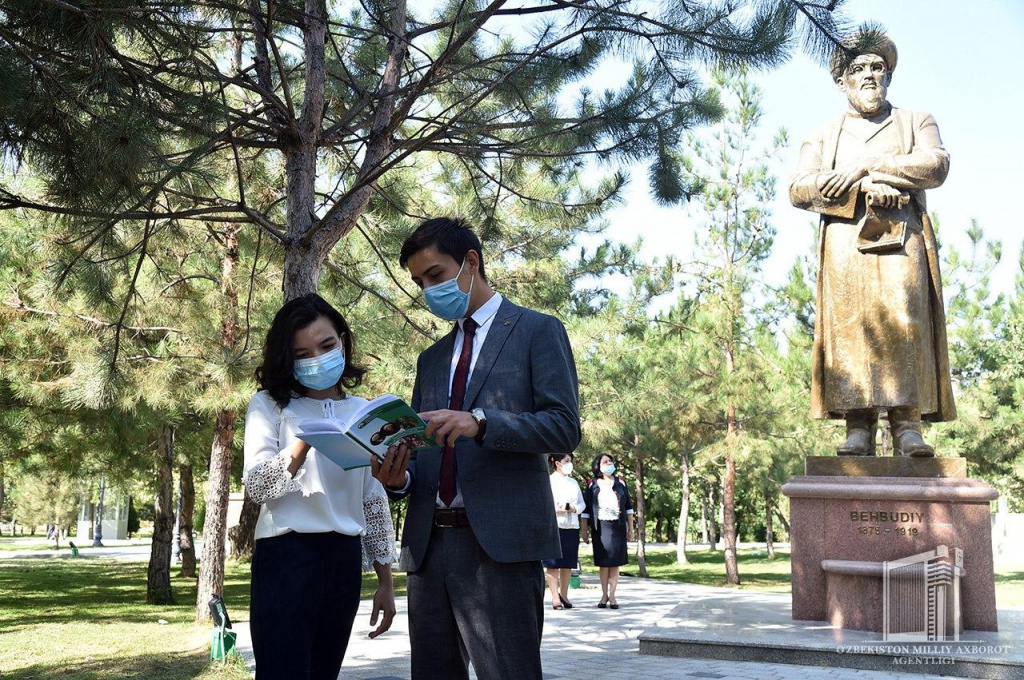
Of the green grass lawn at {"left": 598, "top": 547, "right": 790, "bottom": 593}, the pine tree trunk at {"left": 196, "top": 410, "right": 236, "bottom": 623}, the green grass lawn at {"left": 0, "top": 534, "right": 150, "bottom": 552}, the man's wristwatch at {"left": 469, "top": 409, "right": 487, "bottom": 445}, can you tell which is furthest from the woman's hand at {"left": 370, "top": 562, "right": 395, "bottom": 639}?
the green grass lawn at {"left": 0, "top": 534, "right": 150, "bottom": 552}

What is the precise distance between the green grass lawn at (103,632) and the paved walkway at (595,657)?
514mm

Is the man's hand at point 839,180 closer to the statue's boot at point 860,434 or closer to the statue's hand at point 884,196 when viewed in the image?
the statue's hand at point 884,196

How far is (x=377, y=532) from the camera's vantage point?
316 centimetres

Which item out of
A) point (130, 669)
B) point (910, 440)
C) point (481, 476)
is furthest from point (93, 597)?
point (481, 476)

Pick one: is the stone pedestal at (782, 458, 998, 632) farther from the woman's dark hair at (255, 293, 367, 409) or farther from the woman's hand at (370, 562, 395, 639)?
the woman's dark hair at (255, 293, 367, 409)

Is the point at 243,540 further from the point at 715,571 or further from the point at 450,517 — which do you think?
the point at 450,517

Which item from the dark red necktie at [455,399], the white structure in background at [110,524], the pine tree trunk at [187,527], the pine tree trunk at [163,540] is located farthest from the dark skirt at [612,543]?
the white structure in background at [110,524]

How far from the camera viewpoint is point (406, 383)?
38.0ft

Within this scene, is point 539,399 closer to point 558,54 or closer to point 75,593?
point 558,54

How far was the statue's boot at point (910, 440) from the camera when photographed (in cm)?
644

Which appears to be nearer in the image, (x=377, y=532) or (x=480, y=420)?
(x=480, y=420)

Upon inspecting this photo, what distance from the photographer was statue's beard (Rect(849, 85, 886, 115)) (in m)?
6.88

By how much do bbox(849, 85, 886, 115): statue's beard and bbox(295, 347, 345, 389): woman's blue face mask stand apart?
17.4ft

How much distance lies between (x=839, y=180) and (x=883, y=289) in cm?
82
